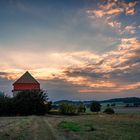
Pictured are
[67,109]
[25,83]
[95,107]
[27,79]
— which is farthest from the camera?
[27,79]

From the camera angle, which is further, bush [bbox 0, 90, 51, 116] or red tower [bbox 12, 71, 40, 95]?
red tower [bbox 12, 71, 40, 95]

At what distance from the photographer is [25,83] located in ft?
380

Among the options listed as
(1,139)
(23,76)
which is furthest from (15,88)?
(1,139)

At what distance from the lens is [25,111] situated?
86188mm

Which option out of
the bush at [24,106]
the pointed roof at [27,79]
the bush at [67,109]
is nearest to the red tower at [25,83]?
the pointed roof at [27,79]

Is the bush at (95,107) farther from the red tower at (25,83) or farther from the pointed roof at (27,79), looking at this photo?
the pointed roof at (27,79)

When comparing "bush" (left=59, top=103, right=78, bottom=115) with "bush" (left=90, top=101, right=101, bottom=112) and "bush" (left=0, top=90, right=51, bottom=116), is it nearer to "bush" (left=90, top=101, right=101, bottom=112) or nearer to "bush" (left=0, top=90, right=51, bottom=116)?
"bush" (left=0, top=90, right=51, bottom=116)

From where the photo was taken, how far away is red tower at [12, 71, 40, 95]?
11443 cm

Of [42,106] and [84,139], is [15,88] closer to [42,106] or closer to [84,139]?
[42,106]

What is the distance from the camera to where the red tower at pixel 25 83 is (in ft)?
375

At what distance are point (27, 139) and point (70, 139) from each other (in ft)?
9.23

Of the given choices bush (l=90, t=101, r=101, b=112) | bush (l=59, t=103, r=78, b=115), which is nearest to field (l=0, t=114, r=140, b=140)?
bush (l=59, t=103, r=78, b=115)

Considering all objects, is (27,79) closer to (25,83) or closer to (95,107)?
(25,83)

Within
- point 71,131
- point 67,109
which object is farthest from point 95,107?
point 71,131
